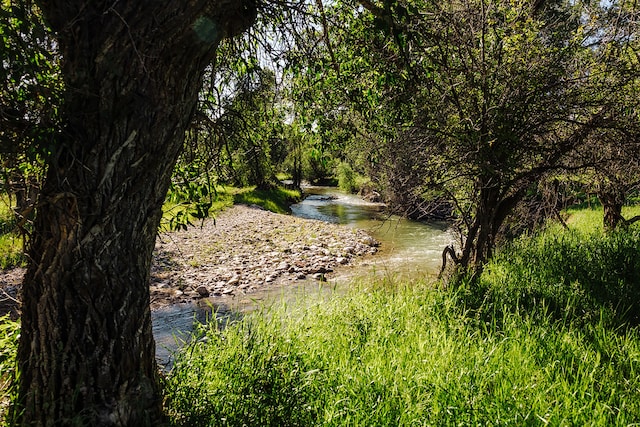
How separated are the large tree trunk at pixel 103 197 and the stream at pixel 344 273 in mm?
1259

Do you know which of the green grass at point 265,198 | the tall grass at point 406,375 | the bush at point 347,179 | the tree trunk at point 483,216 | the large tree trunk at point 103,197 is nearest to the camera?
the large tree trunk at point 103,197

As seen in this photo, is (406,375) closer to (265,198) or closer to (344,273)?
(344,273)

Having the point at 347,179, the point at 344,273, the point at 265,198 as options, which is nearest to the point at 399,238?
the point at 344,273

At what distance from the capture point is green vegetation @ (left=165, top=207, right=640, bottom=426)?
2738 mm

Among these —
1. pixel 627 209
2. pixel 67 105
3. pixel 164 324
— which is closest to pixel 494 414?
pixel 67 105

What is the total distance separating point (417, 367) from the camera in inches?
133

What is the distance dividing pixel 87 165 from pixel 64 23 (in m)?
0.71

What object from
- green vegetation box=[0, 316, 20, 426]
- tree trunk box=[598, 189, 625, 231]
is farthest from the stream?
tree trunk box=[598, 189, 625, 231]

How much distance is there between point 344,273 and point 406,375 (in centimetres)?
901

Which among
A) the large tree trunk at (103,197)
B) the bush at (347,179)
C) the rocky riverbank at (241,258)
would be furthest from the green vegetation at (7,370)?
the bush at (347,179)

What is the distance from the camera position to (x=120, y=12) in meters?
2.02

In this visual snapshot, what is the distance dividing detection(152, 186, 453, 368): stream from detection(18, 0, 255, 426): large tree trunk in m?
1.26

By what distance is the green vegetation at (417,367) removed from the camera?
8.98ft

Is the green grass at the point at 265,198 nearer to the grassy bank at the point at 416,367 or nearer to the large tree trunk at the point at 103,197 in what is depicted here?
the grassy bank at the point at 416,367
